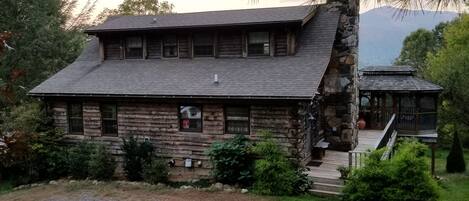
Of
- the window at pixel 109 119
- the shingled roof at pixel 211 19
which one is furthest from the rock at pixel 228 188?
the shingled roof at pixel 211 19

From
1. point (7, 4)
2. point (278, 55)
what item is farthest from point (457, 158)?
point (7, 4)

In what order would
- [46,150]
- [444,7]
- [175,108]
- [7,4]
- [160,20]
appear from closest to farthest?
[444,7] < [175,108] < [46,150] < [160,20] < [7,4]

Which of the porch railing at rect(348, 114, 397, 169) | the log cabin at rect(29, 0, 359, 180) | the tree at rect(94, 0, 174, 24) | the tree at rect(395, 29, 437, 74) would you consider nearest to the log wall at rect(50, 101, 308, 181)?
the log cabin at rect(29, 0, 359, 180)

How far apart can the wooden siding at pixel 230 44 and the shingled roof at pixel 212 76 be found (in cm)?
29

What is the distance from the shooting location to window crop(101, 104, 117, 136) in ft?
49.3

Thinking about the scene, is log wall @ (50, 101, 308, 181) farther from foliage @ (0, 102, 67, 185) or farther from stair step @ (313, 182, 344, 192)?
stair step @ (313, 182, 344, 192)

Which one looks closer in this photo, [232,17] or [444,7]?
[444,7]

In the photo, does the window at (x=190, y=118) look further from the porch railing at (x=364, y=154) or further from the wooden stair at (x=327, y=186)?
the porch railing at (x=364, y=154)

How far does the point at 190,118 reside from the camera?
45.6ft

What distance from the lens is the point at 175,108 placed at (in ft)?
45.6

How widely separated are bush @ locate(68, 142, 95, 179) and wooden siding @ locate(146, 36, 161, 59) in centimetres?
439

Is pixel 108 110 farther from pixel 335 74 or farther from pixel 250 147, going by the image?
pixel 335 74

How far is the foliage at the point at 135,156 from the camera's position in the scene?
A: 13883 mm

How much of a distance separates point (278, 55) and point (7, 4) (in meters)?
15.2
